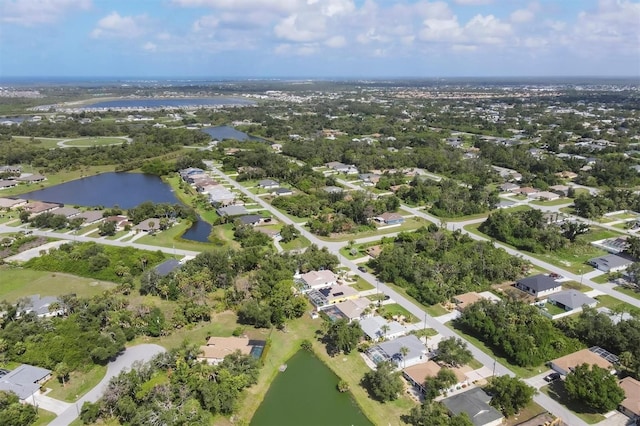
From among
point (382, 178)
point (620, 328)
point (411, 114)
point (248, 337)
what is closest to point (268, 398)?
point (248, 337)

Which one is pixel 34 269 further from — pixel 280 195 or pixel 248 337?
pixel 280 195

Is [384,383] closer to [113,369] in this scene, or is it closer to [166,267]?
[113,369]

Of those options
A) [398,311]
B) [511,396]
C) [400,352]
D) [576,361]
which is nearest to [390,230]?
[398,311]

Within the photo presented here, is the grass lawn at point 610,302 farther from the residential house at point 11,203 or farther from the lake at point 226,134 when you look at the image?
the lake at point 226,134

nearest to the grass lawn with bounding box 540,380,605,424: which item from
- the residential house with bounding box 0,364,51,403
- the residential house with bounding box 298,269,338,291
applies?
the residential house with bounding box 298,269,338,291

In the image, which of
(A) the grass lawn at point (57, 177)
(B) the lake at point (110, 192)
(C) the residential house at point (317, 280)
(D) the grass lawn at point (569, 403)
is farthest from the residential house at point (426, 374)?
(A) the grass lawn at point (57, 177)
